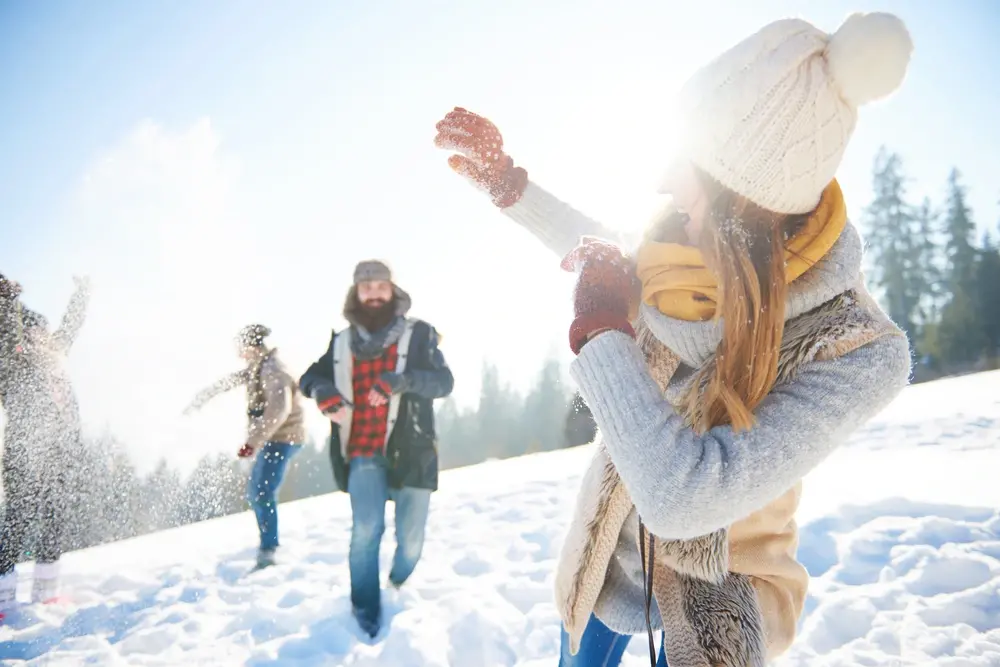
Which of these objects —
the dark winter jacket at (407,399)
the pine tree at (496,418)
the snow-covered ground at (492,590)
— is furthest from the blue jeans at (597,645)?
the pine tree at (496,418)

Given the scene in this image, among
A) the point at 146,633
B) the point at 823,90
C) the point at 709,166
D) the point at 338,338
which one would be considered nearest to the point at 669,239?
the point at 709,166

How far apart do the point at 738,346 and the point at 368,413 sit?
3012mm

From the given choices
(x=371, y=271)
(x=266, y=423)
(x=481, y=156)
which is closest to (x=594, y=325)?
(x=481, y=156)

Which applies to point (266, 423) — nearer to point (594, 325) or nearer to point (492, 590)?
point (492, 590)

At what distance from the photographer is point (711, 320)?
116 cm

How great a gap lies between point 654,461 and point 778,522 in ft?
1.74

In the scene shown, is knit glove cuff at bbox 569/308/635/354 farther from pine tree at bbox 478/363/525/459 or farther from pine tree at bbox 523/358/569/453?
pine tree at bbox 478/363/525/459

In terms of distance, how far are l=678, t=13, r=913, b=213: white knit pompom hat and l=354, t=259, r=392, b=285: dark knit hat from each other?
3102mm

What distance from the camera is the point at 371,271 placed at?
397cm

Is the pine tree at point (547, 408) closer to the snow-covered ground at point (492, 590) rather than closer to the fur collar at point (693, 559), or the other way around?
the snow-covered ground at point (492, 590)

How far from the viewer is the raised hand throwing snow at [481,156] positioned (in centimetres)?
179

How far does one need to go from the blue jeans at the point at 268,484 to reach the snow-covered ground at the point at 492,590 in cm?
36

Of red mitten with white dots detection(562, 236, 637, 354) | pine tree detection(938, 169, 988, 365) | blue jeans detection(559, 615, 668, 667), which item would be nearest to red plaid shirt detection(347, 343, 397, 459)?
blue jeans detection(559, 615, 668, 667)

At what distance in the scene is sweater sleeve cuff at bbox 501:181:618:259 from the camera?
71.6 inches
